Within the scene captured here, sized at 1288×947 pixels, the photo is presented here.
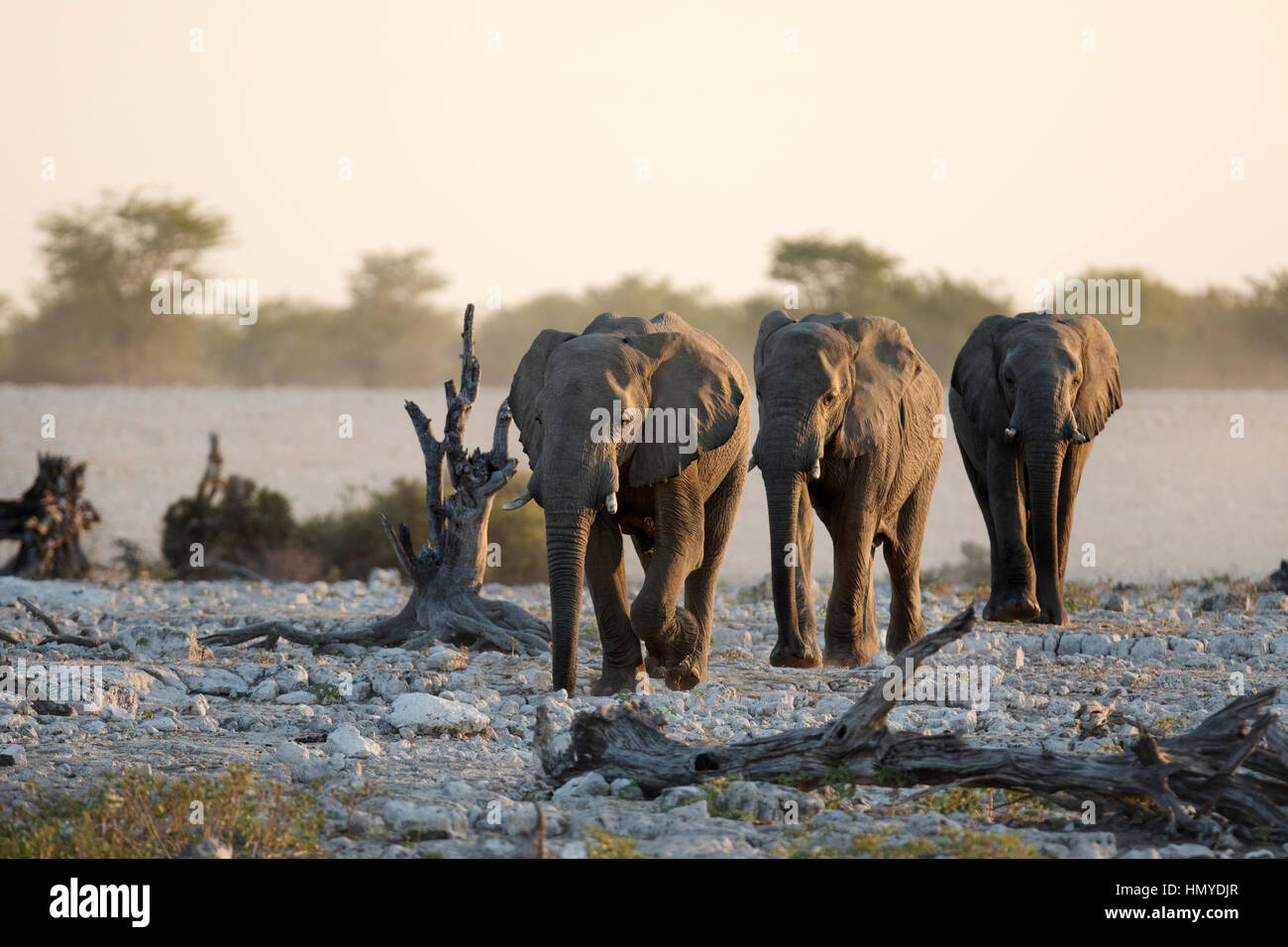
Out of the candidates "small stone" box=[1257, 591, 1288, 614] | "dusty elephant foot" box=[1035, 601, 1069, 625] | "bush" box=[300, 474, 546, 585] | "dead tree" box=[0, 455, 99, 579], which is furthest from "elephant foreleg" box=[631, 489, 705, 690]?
"bush" box=[300, 474, 546, 585]

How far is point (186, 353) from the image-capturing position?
53.6 meters

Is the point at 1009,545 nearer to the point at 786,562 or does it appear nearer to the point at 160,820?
the point at 786,562

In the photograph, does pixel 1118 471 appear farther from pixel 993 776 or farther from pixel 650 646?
pixel 993 776

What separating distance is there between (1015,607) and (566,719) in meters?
6.46

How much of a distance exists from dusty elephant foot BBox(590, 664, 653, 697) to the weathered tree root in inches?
111

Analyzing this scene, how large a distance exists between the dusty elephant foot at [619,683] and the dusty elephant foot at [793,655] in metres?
1.47

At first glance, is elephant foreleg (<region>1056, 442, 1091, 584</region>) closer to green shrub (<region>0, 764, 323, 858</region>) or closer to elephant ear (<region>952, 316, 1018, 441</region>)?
elephant ear (<region>952, 316, 1018, 441</region>)

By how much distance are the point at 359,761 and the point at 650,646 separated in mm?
2825

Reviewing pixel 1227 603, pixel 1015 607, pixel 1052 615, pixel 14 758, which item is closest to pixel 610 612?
pixel 14 758

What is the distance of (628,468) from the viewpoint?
10219 millimetres

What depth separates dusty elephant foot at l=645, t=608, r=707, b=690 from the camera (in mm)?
10484

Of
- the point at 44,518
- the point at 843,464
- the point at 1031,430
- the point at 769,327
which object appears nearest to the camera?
the point at 843,464
